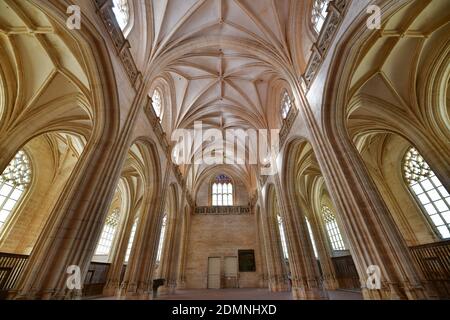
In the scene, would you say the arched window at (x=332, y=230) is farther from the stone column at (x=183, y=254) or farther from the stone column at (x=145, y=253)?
the stone column at (x=145, y=253)

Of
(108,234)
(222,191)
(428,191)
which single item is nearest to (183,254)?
(222,191)

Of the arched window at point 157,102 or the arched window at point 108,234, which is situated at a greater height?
the arched window at point 157,102

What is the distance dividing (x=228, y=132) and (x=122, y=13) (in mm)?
11905

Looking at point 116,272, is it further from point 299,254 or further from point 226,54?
point 226,54

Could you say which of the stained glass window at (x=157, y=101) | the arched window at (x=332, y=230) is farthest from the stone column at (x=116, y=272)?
the arched window at (x=332, y=230)

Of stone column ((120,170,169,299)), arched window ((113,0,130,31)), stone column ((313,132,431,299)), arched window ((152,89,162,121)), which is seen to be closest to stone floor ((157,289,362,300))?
stone column ((120,170,169,299))

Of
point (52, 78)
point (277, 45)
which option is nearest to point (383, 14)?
point (277, 45)

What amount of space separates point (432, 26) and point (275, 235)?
521 inches

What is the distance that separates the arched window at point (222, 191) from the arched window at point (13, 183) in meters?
15.5

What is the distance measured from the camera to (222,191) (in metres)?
22.3

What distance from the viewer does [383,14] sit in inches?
185

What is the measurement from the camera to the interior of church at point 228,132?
491 centimetres

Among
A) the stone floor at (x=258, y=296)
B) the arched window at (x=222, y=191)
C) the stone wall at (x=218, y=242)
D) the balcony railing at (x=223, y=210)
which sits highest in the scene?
the arched window at (x=222, y=191)
